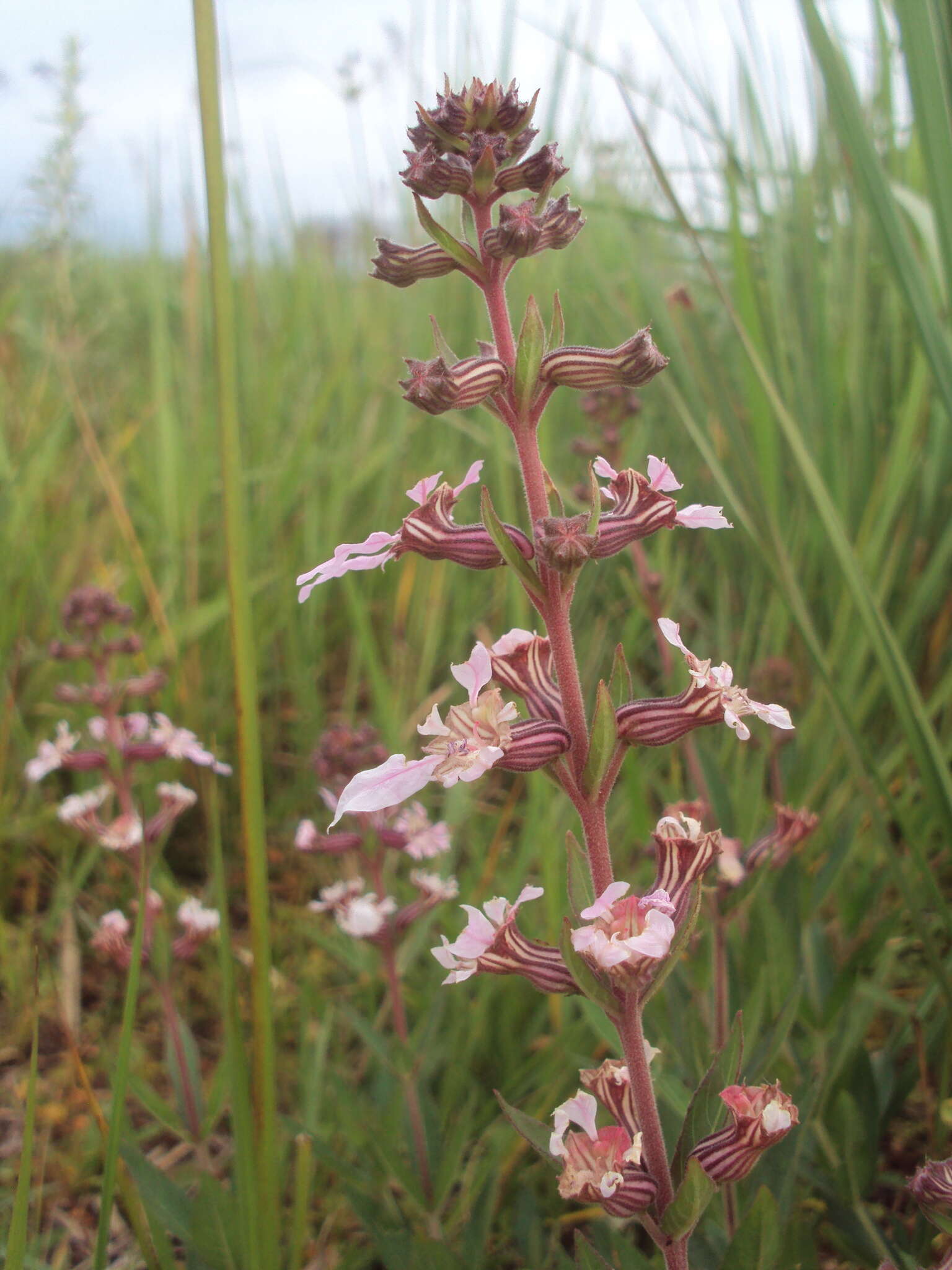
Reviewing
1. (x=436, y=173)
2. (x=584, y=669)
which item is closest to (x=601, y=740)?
(x=436, y=173)

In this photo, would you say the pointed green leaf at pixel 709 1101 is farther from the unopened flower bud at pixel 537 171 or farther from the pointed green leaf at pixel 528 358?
the unopened flower bud at pixel 537 171

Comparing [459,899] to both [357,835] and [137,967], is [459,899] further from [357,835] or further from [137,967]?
[137,967]

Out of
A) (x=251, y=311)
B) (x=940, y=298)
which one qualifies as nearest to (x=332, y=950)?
(x=940, y=298)

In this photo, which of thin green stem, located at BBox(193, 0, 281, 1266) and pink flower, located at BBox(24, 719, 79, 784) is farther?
pink flower, located at BBox(24, 719, 79, 784)

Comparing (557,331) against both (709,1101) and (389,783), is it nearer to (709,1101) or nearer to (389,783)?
(389,783)

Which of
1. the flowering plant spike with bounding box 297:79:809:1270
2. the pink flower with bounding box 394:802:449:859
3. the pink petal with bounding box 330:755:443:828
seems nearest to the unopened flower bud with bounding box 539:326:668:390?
the flowering plant spike with bounding box 297:79:809:1270

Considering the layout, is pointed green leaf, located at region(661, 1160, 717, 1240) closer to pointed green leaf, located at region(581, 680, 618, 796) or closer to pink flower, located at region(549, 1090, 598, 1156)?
pink flower, located at region(549, 1090, 598, 1156)

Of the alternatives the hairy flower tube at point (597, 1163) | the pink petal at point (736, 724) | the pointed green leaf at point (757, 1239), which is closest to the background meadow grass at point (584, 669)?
the pointed green leaf at point (757, 1239)
